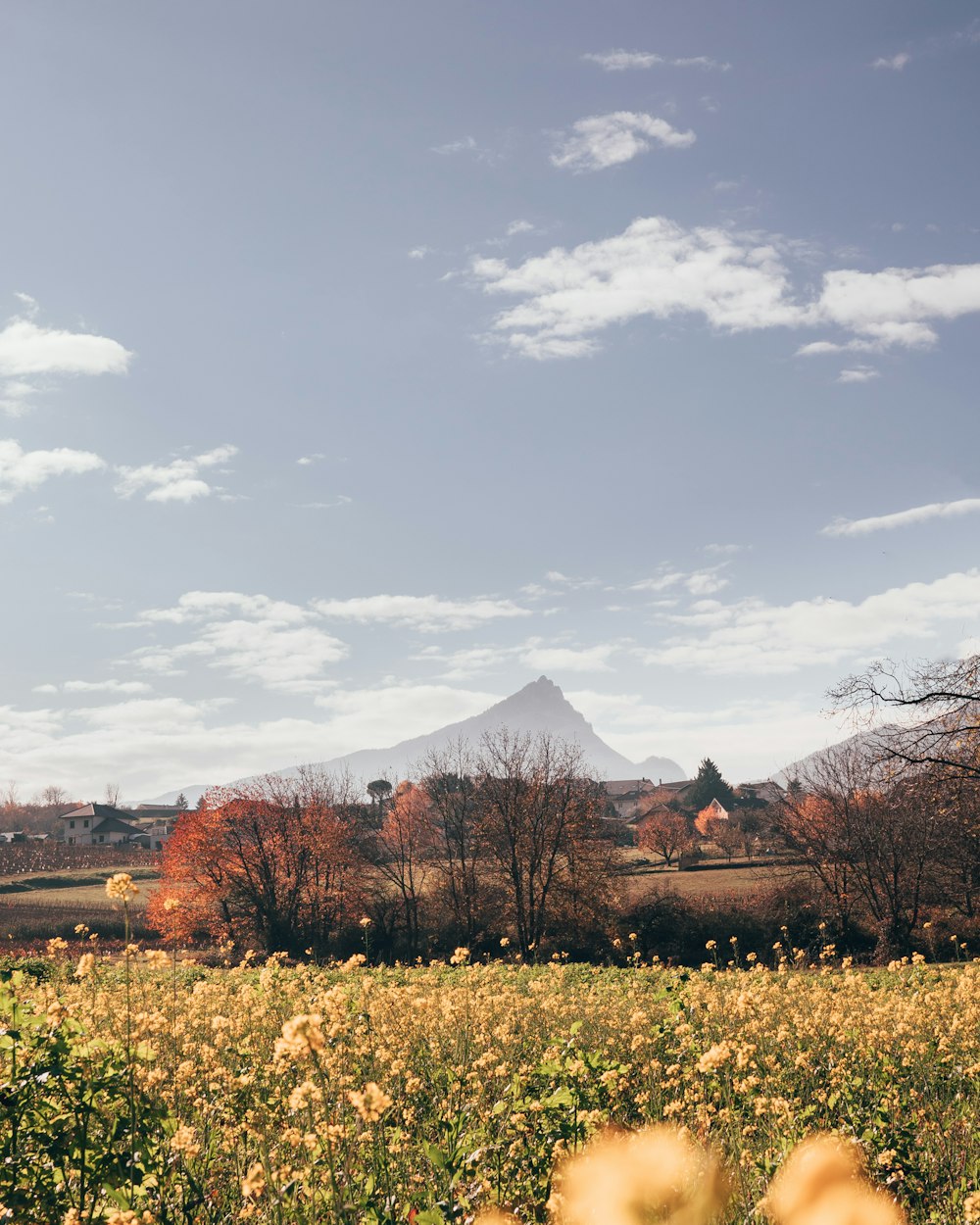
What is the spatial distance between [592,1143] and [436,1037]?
3.89m

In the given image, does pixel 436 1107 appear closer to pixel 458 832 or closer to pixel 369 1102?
pixel 369 1102

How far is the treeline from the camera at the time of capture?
132 ft

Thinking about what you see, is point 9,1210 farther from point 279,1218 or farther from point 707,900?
point 707,900

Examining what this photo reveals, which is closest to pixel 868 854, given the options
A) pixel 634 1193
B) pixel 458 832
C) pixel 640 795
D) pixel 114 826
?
pixel 458 832

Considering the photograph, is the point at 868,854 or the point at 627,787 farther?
the point at 627,787

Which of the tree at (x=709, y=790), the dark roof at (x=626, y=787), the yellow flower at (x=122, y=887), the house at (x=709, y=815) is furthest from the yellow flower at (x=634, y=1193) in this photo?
the dark roof at (x=626, y=787)

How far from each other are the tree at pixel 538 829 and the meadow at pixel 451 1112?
118 ft

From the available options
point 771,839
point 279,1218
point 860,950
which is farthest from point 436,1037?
point 771,839

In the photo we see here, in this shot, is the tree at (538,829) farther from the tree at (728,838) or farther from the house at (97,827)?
the house at (97,827)

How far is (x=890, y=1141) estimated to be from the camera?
4.79m

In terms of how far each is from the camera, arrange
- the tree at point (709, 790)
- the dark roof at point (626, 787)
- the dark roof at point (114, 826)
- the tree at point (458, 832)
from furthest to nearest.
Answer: the dark roof at point (626, 787), the dark roof at point (114, 826), the tree at point (709, 790), the tree at point (458, 832)

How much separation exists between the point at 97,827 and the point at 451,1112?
5809 inches

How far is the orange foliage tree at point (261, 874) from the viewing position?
44944 mm

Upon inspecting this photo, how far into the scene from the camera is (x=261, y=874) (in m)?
46.7
